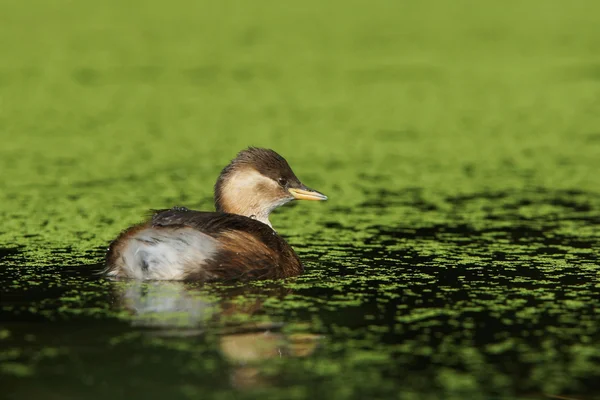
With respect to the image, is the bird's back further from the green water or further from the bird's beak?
the bird's beak

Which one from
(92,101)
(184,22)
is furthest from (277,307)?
(184,22)

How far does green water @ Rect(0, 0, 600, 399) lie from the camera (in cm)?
551

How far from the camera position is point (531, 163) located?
12.3 metres

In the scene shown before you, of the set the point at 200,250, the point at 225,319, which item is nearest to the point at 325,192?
the point at 200,250

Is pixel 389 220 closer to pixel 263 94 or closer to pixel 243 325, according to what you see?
pixel 243 325

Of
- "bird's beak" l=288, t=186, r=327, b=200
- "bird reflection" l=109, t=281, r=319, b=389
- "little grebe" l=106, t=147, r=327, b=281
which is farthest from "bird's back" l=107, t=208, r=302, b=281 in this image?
"bird's beak" l=288, t=186, r=327, b=200

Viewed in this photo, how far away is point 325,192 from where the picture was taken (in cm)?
1093

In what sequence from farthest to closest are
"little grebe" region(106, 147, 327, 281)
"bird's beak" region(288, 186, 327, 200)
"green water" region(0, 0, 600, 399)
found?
"bird's beak" region(288, 186, 327, 200), "little grebe" region(106, 147, 327, 281), "green water" region(0, 0, 600, 399)

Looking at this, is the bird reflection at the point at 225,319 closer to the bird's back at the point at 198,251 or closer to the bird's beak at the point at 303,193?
the bird's back at the point at 198,251

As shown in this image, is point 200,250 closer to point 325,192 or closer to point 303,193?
point 303,193

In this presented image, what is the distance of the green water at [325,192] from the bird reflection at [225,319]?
2cm

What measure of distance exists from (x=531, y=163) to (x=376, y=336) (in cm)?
669

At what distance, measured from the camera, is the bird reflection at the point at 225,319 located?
5.58 m

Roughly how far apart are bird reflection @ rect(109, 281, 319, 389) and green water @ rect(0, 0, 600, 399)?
0.07 ft
